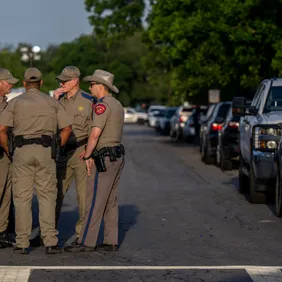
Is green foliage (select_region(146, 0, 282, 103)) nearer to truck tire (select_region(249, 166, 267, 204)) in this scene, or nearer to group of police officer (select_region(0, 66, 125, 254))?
truck tire (select_region(249, 166, 267, 204))

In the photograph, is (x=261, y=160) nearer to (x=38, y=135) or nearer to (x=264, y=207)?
(x=264, y=207)

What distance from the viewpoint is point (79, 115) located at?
11.8 metres

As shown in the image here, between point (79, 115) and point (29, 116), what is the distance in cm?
85

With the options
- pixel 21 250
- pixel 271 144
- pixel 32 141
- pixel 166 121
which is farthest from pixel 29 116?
pixel 166 121

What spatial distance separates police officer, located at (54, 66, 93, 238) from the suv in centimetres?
493

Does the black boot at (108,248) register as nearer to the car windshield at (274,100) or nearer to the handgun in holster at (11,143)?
the handgun in holster at (11,143)

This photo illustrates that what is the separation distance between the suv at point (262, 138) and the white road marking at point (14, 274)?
22.2 feet

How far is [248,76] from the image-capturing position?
123 feet

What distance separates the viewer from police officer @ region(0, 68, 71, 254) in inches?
435

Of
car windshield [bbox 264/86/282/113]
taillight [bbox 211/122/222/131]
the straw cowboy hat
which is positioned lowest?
taillight [bbox 211/122/222/131]

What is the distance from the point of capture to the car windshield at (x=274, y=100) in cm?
1737

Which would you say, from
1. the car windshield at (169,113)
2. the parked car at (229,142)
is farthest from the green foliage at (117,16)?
the parked car at (229,142)

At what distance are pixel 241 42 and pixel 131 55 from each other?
45666 mm

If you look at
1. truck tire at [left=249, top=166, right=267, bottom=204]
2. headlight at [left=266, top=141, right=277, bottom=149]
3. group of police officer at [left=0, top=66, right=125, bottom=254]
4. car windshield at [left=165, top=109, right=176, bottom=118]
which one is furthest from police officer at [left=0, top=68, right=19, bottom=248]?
car windshield at [left=165, top=109, right=176, bottom=118]
